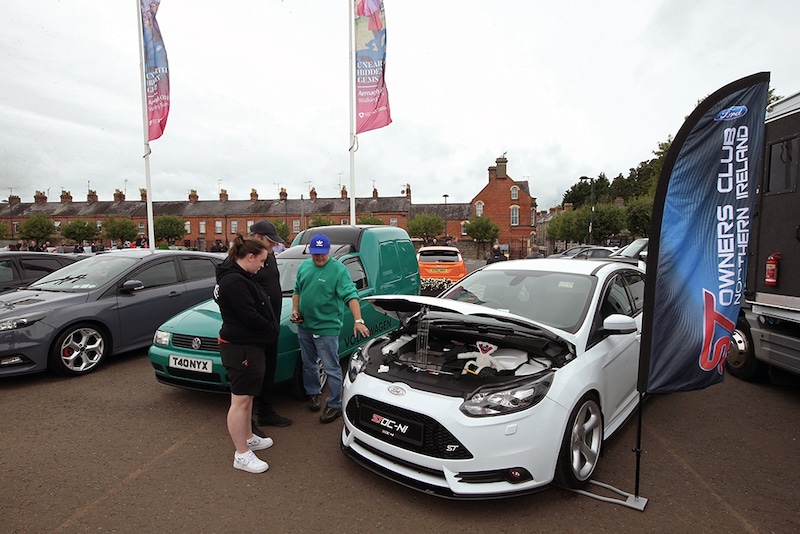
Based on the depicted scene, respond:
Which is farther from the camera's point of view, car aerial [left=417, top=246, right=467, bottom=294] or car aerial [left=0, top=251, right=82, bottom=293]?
car aerial [left=417, top=246, right=467, bottom=294]

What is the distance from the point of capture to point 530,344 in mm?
3162

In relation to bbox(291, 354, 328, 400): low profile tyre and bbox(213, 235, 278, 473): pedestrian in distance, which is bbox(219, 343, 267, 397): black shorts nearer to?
bbox(213, 235, 278, 473): pedestrian in distance

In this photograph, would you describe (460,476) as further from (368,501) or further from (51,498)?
(51,498)

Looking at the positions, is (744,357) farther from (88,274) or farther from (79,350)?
(88,274)

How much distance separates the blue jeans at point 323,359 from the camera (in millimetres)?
4145

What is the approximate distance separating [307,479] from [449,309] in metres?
1.67

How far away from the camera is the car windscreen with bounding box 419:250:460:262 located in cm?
1262

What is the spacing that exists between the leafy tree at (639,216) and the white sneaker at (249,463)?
34.0 m

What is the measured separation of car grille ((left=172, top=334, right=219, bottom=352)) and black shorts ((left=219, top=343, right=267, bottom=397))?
1.06 metres

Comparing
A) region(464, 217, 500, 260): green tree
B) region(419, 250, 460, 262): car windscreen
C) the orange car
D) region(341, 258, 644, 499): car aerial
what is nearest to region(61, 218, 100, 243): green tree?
region(464, 217, 500, 260): green tree

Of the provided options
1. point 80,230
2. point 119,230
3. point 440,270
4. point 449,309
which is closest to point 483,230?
point 440,270

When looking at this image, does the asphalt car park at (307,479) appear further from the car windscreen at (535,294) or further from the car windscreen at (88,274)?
the car windscreen at (88,274)

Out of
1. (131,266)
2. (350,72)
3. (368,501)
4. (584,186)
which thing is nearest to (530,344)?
(368,501)

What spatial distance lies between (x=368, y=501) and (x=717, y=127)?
342 cm
